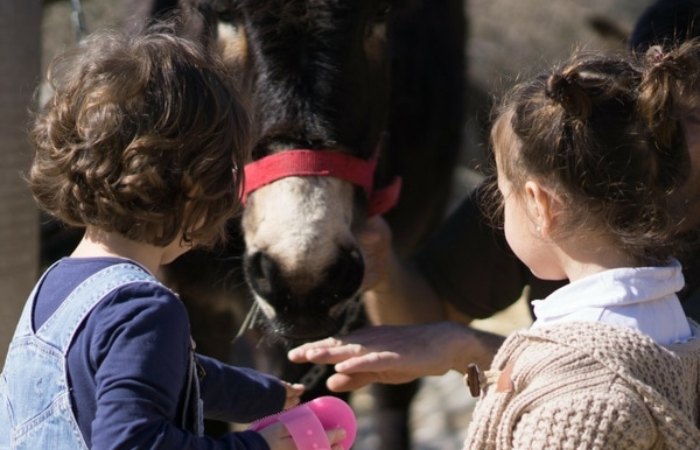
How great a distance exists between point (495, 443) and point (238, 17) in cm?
151

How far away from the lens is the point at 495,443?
1.47 metres

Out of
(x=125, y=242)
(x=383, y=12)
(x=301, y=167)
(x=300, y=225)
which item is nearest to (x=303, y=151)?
(x=301, y=167)

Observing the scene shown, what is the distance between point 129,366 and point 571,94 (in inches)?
22.8

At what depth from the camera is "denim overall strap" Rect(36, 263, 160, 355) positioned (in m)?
1.45

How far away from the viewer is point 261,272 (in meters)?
2.50

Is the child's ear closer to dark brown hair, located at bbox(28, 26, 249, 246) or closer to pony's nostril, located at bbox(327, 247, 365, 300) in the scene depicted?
dark brown hair, located at bbox(28, 26, 249, 246)

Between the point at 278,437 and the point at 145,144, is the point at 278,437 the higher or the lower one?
the lower one

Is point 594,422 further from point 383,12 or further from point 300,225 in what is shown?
point 383,12

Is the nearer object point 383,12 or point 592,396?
point 592,396

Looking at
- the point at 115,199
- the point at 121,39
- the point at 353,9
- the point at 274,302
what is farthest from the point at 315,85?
the point at 115,199

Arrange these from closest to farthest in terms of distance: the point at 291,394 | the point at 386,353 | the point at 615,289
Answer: the point at 615,289 → the point at 291,394 → the point at 386,353

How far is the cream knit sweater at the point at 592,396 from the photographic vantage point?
1378 mm

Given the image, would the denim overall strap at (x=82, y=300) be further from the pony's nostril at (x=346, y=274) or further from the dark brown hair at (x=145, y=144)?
the pony's nostril at (x=346, y=274)

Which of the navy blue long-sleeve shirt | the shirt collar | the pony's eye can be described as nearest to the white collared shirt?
the shirt collar
